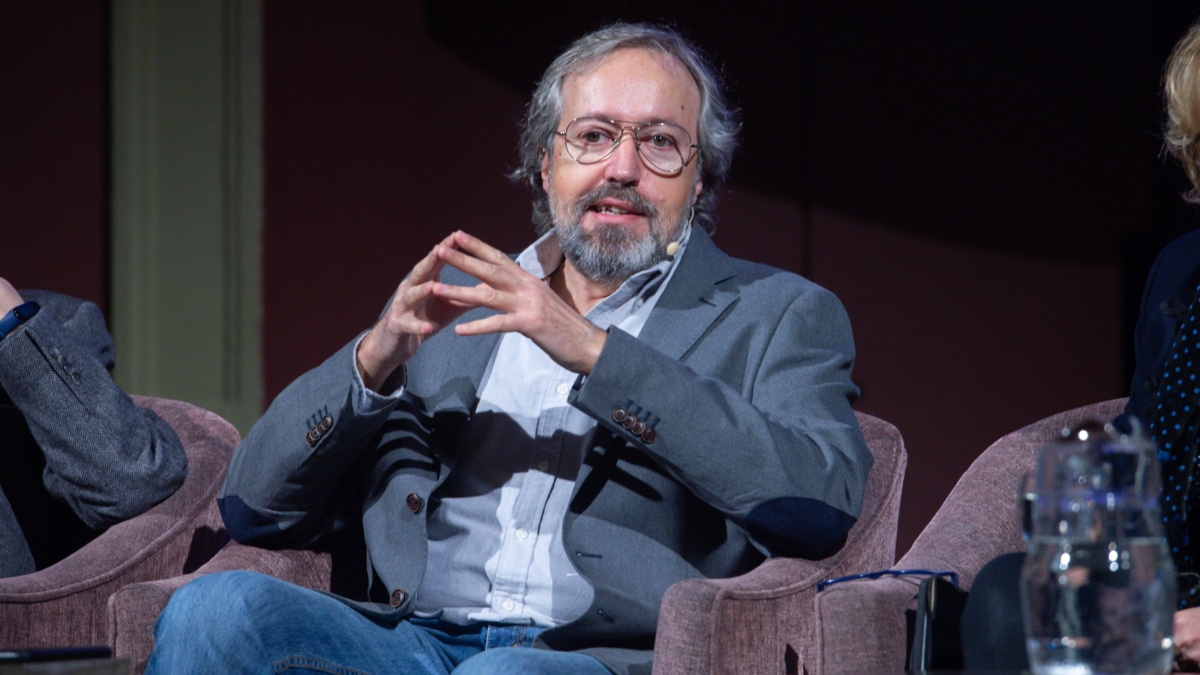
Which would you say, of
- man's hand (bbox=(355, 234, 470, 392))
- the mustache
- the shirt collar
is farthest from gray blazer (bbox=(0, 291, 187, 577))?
the mustache

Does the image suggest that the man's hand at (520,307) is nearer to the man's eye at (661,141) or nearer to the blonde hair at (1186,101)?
the man's eye at (661,141)

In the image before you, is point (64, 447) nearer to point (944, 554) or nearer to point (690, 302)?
point (690, 302)

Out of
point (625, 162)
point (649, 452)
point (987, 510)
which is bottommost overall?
point (987, 510)

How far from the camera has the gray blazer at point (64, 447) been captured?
2.19m

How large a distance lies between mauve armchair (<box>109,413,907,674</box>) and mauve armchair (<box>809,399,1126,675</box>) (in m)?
0.06

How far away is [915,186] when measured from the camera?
3988 mm

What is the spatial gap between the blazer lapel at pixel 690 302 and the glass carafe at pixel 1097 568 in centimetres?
93

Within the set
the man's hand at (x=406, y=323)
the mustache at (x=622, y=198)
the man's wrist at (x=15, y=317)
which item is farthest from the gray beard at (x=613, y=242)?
A: the man's wrist at (x=15, y=317)

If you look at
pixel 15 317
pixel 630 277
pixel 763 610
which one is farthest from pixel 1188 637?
pixel 15 317

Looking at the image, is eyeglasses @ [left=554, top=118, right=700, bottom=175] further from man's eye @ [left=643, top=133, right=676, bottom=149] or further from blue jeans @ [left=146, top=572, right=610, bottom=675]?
blue jeans @ [left=146, top=572, right=610, bottom=675]

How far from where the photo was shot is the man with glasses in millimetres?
1783

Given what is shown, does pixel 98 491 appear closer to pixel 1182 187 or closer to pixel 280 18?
pixel 280 18

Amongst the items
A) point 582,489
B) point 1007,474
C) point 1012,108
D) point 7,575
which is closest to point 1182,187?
point 1012,108

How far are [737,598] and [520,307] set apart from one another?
1.60 feet
